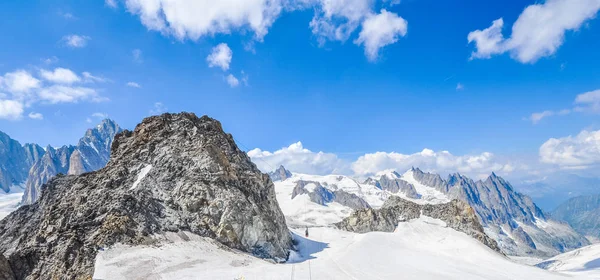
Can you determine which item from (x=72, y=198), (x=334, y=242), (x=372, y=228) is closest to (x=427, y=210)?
(x=372, y=228)

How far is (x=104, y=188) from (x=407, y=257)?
32.9m

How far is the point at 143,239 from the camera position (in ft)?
102

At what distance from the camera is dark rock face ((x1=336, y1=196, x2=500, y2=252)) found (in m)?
64.0

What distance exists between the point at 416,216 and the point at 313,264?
4380 cm

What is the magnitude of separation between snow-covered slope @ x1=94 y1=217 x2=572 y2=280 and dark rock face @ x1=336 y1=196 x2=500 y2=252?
16.6 m

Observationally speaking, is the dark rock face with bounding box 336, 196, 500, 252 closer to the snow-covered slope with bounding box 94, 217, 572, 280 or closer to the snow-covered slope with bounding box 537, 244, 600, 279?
the snow-covered slope with bounding box 537, 244, 600, 279

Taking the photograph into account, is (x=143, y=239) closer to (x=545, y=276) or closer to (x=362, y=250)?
(x=362, y=250)

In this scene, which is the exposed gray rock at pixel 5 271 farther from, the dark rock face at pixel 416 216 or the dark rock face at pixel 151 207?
the dark rock face at pixel 416 216

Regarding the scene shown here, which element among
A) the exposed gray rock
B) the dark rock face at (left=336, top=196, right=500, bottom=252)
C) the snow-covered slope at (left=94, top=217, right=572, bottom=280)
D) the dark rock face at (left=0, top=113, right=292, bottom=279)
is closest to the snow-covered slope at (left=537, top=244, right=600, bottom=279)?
the snow-covered slope at (left=94, top=217, right=572, bottom=280)

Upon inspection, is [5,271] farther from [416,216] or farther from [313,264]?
[416,216]

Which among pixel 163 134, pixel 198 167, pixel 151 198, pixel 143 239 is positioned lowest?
pixel 143 239

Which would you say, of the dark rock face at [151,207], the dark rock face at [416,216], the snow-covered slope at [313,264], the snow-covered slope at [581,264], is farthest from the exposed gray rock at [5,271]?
the dark rock face at [416,216]

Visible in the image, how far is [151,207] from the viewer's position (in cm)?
3631

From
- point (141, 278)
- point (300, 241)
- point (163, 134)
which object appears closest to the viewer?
point (141, 278)
